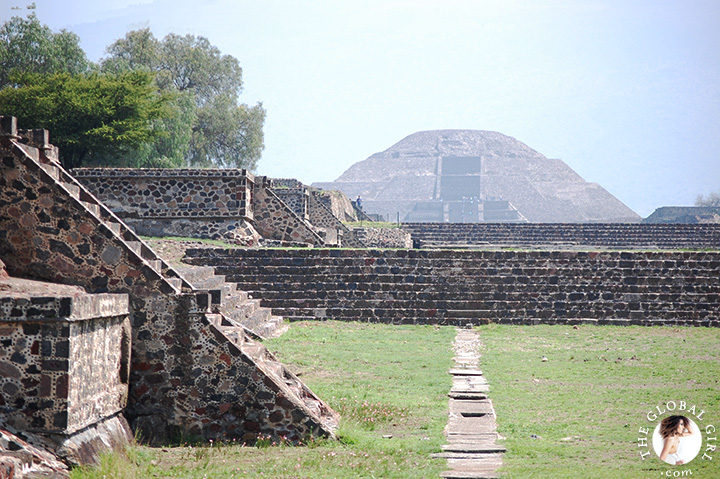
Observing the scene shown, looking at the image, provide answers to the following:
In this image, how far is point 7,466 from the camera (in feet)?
20.2

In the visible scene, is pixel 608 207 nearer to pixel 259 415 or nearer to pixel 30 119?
pixel 30 119

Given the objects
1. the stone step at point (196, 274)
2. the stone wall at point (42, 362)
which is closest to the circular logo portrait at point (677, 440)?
the stone wall at point (42, 362)

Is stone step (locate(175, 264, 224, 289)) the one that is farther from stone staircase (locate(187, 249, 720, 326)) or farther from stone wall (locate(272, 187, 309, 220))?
stone wall (locate(272, 187, 309, 220))

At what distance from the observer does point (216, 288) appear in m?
13.0

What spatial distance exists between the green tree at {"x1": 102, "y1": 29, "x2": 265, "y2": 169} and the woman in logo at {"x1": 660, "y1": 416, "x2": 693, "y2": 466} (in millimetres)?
35925

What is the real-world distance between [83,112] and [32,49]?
10453 mm

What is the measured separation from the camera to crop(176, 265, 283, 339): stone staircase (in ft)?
43.8

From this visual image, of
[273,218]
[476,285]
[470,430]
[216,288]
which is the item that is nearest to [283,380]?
[470,430]

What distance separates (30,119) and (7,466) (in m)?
20.8

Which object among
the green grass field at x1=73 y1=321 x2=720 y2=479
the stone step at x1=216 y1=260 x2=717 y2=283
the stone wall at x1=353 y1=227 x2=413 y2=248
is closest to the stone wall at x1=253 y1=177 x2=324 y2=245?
the stone step at x1=216 y1=260 x2=717 y2=283

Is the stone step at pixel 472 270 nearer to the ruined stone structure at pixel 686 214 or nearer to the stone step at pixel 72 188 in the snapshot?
the stone step at pixel 72 188

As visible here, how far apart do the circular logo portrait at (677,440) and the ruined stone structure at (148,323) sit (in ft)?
10.0

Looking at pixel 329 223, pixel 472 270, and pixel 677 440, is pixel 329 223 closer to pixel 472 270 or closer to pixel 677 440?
pixel 472 270

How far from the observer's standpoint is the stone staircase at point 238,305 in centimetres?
1336
